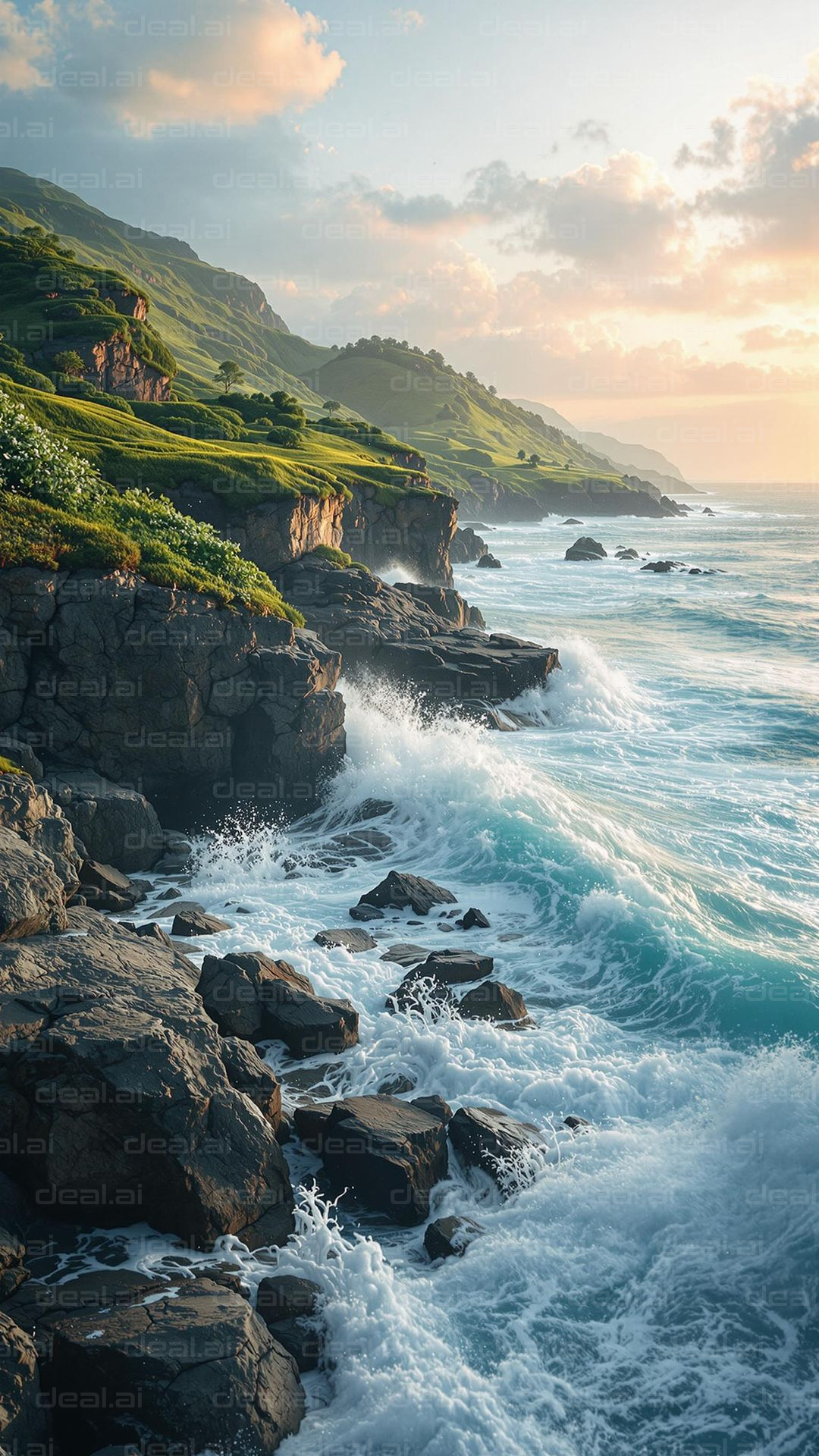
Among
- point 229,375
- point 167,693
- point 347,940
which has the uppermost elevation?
point 229,375

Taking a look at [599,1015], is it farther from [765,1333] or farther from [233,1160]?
[233,1160]

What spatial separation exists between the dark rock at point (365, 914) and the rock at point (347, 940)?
2.68 feet

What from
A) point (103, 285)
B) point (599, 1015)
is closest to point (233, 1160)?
point (599, 1015)

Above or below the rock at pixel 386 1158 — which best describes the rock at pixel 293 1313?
below

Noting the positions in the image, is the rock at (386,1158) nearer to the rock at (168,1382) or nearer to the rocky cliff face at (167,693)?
the rock at (168,1382)

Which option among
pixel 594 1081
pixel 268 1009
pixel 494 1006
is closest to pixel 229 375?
pixel 494 1006

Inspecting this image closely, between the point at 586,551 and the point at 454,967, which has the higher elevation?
the point at 586,551

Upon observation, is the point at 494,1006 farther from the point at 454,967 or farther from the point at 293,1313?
the point at 293,1313

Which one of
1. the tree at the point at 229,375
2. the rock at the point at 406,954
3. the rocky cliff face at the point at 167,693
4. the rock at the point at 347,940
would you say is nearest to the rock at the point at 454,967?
the rock at the point at 406,954

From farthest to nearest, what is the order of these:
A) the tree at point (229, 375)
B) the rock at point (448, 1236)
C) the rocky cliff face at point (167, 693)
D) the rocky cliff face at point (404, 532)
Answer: the tree at point (229, 375) → the rocky cliff face at point (404, 532) → the rocky cliff face at point (167, 693) → the rock at point (448, 1236)

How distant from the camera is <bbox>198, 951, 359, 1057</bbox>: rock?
39.2ft

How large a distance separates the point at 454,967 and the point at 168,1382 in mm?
7885

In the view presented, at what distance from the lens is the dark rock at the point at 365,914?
55.2 feet

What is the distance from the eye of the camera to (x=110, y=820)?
696 inches
